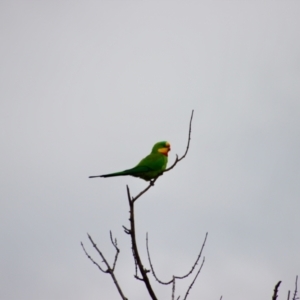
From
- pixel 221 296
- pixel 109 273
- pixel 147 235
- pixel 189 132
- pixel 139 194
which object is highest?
pixel 189 132

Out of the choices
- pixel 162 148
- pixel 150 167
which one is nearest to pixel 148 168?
pixel 150 167

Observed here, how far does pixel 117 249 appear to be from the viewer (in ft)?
12.4

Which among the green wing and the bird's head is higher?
the bird's head

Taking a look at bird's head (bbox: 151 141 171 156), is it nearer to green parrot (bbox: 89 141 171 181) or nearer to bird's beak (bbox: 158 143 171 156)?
bird's beak (bbox: 158 143 171 156)

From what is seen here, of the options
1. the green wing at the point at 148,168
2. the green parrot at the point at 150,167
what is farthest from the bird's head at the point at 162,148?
the green wing at the point at 148,168

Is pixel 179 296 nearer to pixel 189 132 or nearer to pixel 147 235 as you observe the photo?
pixel 147 235

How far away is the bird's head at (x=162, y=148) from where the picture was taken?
25.5 ft

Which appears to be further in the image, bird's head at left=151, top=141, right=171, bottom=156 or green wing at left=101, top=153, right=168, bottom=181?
bird's head at left=151, top=141, right=171, bottom=156

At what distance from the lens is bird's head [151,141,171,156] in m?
7.79

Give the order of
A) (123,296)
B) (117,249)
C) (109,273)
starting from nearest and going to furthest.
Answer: (123,296) < (109,273) < (117,249)

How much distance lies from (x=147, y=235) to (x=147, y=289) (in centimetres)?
74

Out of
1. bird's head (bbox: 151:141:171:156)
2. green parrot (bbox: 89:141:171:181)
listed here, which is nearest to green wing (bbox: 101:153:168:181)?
green parrot (bbox: 89:141:171:181)

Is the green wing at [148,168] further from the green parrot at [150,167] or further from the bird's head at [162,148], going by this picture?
the bird's head at [162,148]

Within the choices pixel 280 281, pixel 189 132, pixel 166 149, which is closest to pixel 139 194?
pixel 189 132
